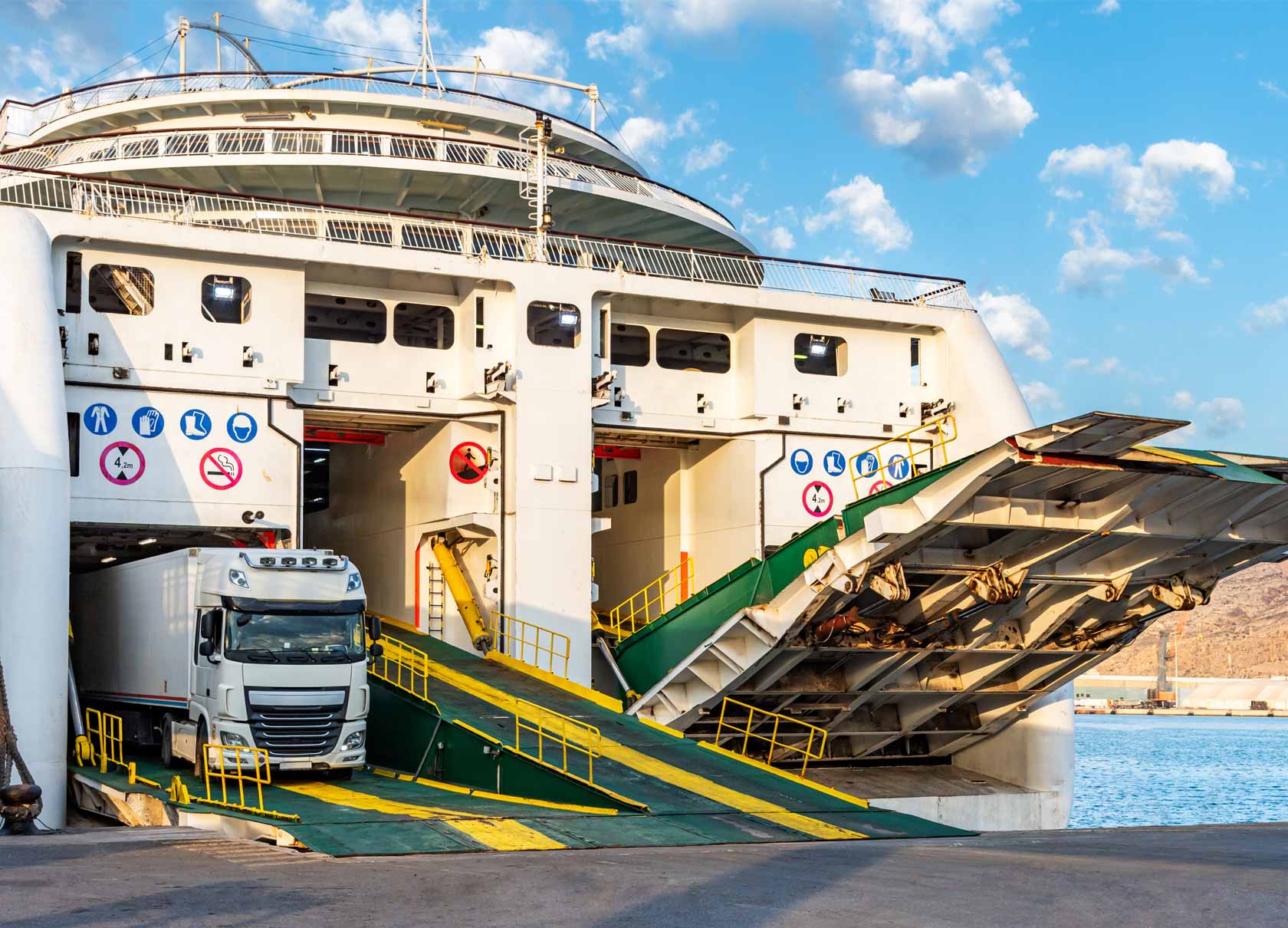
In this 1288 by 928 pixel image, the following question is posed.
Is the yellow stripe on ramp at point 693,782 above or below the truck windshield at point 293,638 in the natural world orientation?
below

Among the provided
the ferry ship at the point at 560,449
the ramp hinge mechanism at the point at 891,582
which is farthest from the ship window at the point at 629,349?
the ramp hinge mechanism at the point at 891,582

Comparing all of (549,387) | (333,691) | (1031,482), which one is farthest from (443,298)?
(1031,482)

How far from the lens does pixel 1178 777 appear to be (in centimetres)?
5603

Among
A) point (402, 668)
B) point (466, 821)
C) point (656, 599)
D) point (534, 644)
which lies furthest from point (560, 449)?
point (466, 821)

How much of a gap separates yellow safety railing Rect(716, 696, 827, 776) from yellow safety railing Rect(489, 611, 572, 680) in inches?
105

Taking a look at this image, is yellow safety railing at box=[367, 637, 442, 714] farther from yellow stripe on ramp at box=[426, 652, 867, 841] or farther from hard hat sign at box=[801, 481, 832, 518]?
hard hat sign at box=[801, 481, 832, 518]

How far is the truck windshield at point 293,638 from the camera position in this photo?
1720 centimetres

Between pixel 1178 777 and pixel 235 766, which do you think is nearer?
pixel 235 766

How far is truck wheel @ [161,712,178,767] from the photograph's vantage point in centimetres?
1870

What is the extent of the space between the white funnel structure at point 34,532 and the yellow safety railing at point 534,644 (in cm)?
662

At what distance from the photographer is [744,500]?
2395cm

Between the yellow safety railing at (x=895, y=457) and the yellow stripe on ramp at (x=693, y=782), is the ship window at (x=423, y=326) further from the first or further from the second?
the yellow safety railing at (x=895, y=457)

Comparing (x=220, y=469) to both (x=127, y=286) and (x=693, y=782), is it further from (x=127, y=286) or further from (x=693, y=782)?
Answer: (x=693, y=782)

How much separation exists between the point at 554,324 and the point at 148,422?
6470 mm
